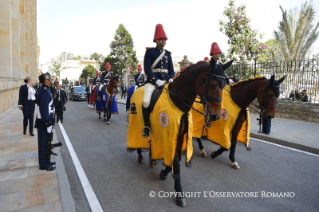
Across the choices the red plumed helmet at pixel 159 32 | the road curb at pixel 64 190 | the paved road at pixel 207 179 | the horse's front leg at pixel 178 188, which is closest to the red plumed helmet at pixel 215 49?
the red plumed helmet at pixel 159 32

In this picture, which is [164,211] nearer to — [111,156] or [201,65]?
[201,65]

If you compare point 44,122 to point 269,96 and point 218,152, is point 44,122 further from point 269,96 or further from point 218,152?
point 269,96

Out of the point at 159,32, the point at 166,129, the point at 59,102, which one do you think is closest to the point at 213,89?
the point at 166,129

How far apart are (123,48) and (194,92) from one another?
121ft

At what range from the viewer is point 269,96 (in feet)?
16.6

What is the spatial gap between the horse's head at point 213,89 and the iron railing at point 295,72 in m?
8.92

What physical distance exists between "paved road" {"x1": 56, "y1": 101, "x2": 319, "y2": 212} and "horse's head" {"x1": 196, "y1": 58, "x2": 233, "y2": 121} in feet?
5.10

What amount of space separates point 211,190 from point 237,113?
1957 millimetres

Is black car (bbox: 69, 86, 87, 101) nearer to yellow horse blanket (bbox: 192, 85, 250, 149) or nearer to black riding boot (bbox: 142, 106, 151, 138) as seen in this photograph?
yellow horse blanket (bbox: 192, 85, 250, 149)

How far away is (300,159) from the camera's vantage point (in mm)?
5941

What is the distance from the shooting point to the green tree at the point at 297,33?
1412cm

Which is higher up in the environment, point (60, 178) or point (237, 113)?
point (237, 113)

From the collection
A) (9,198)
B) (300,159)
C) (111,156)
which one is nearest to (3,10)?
(111,156)

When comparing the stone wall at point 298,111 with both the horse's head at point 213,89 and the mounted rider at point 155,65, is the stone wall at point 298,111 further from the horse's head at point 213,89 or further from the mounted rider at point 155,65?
the horse's head at point 213,89
